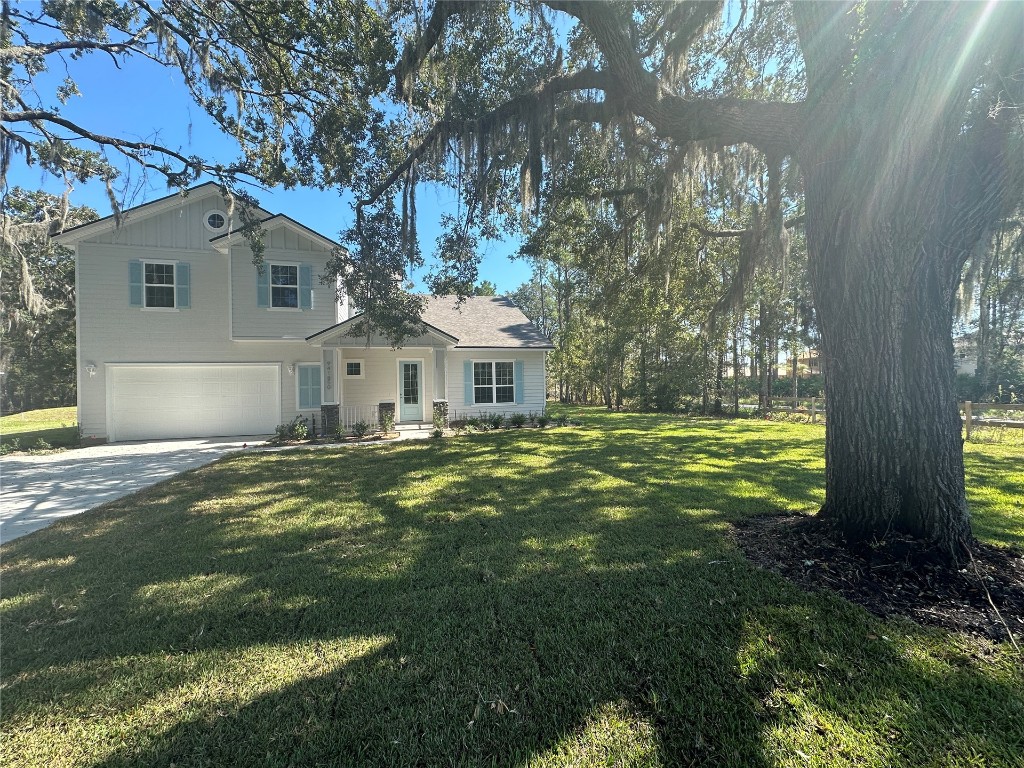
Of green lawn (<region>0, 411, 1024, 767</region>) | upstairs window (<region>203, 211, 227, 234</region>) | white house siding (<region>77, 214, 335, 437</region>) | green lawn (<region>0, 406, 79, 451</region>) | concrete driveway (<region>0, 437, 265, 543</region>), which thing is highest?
upstairs window (<region>203, 211, 227, 234</region>)

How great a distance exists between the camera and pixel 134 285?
10.8 meters

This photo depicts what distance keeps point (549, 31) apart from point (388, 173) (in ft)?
10.1

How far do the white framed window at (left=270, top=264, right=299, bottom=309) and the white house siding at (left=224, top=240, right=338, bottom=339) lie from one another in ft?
0.56

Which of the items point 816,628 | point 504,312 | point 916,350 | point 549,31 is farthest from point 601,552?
point 504,312

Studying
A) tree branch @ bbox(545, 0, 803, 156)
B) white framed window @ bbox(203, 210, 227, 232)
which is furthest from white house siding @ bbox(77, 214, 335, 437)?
tree branch @ bbox(545, 0, 803, 156)

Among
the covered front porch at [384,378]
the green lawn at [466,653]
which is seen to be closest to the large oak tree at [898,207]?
the green lawn at [466,653]

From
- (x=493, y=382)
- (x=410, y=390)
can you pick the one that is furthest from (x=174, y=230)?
(x=493, y=382)

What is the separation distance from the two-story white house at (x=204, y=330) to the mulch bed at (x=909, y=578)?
8829 millimetres

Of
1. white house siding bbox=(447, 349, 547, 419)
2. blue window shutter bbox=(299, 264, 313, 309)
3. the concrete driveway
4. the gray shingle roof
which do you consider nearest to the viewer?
the concrete driveway

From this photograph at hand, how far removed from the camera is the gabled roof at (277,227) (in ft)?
36.2

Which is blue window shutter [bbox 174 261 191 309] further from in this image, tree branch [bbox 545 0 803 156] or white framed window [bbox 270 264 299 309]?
tree branch [bbox 545 0 803 156]

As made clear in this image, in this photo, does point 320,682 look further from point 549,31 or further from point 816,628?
point 549,31

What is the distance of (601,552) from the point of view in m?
3.58

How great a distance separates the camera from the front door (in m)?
13.2
